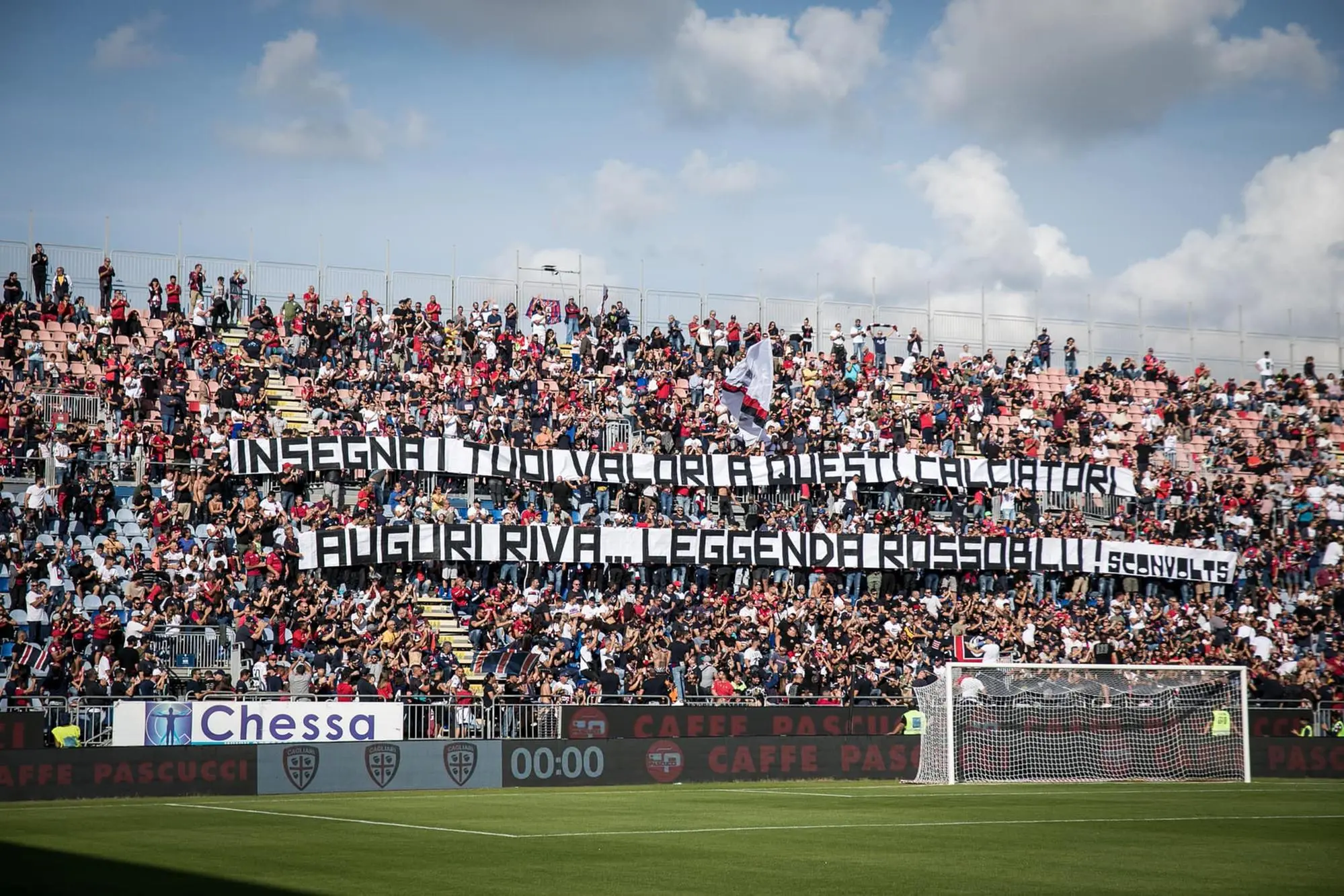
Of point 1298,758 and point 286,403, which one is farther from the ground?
point 286,403

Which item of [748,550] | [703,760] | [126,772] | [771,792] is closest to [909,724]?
[703,760]

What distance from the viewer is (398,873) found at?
14.3 m

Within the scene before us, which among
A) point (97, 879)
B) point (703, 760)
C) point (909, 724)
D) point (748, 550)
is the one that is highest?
point (748, 550)

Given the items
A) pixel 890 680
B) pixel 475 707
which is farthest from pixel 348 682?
pixel 890 680

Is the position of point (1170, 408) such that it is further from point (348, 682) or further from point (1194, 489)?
point (348, 682)

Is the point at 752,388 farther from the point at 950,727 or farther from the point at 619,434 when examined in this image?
the point at 950,727

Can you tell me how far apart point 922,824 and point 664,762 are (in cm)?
1077

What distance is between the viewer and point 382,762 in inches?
1081

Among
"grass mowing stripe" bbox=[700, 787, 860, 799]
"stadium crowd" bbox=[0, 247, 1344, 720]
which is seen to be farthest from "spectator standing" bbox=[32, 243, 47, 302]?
"grass mowing stripe" bbox=[700, 787, 860, 799]

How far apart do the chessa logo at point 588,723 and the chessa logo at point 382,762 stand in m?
5.00

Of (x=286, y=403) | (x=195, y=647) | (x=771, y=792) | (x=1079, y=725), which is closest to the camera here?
(x=771, y=792)

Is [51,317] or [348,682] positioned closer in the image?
[348,682]

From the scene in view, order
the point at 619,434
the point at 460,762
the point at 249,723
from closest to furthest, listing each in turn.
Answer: the point at 460,762, the point at 249,723, the point at 619,434

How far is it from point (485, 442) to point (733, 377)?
348 inches
